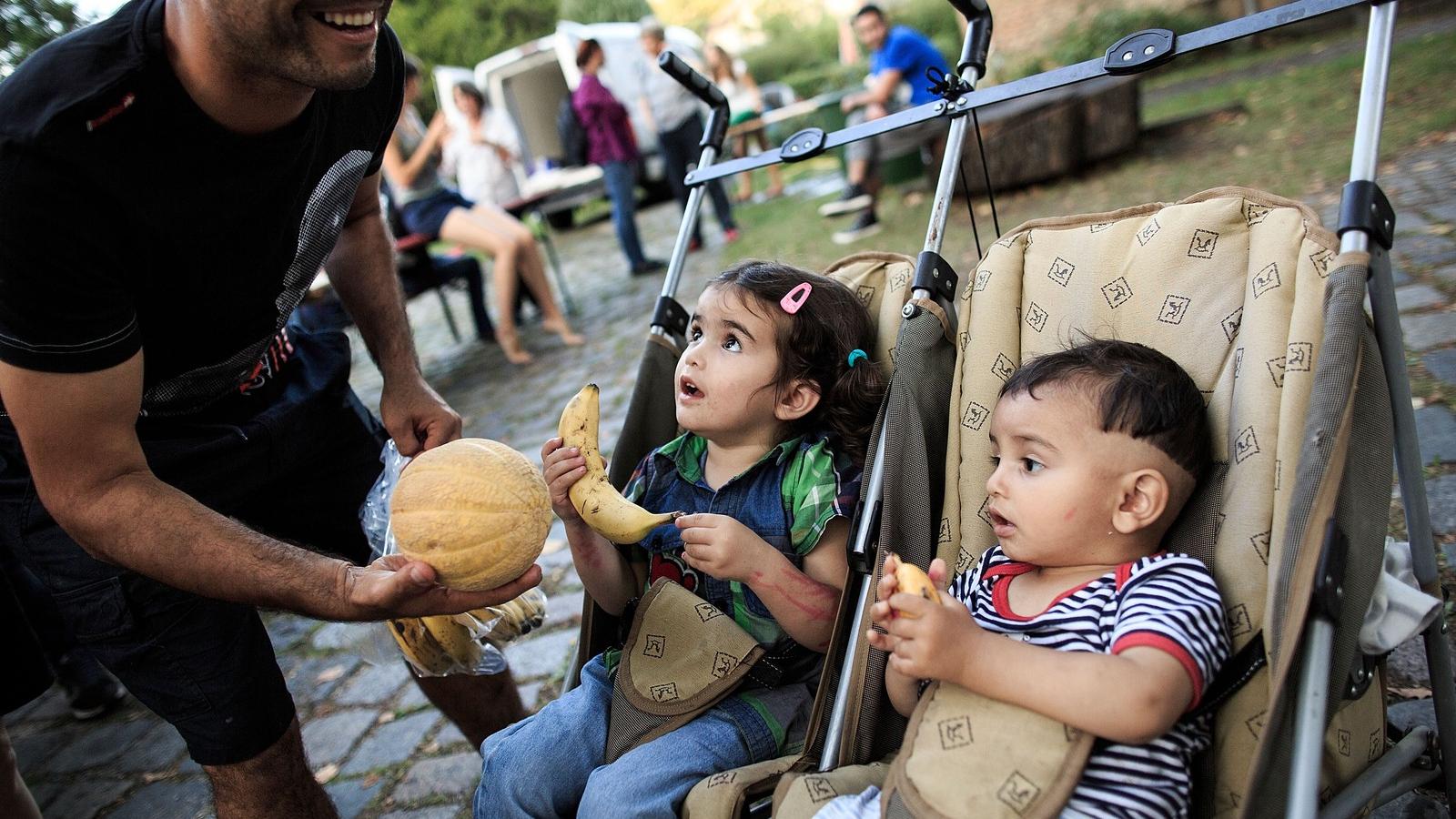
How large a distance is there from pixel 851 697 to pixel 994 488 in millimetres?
477

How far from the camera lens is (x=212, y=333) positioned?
220 centimetres

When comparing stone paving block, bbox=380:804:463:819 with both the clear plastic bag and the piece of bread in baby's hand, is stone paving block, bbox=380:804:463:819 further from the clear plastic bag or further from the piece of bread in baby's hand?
the piece of bread in baby's hand

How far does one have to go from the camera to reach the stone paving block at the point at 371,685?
12.3 ft

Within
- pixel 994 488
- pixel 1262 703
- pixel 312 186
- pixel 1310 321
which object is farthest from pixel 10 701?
pixel 1310 321

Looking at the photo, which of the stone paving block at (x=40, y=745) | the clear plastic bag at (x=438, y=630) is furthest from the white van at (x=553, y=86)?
the clear plastic bag at (x=438, y=630)

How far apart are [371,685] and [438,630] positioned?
63.8 inches

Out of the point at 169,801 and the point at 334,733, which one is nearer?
the point at 169,801

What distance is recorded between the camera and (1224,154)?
25.9ft

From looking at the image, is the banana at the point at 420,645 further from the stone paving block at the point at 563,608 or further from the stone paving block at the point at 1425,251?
the stone paving block at the point at 1425,251

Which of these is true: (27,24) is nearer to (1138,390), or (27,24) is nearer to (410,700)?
(410,700)

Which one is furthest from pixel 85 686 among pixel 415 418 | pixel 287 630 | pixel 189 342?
pixel 189 342

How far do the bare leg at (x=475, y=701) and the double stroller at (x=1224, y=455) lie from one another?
648 mm

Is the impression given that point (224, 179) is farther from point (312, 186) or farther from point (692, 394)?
point (692, 394)

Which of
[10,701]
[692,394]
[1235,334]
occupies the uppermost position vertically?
[1235,334]
